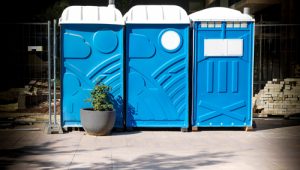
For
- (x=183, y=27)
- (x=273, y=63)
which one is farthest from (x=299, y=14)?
(x=183, y=27)

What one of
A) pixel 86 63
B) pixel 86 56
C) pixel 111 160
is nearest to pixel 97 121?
pixel 86 63

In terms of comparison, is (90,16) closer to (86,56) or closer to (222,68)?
(86,56)

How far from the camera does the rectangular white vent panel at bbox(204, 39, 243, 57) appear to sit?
10.2 m

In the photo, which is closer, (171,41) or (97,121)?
(97,121)

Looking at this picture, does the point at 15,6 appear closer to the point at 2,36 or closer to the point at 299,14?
the point at 2,36

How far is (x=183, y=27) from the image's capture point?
10156 mm

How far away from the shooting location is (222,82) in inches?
407

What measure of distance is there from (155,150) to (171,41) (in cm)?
289

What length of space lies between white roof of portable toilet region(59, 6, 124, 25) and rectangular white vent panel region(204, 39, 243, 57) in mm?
1980

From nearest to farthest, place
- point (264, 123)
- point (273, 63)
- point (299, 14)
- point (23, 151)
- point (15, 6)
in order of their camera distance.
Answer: point (23, 151) → point (264, 123) → point (15, 6) → point (273, 63) → point (299, 14)

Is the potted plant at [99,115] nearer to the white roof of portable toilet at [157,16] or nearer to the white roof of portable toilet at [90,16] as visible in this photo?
the white roof of portable toilet at [90,16]

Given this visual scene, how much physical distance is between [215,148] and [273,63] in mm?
7723

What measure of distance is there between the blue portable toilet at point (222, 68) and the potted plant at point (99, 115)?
1.97 meters

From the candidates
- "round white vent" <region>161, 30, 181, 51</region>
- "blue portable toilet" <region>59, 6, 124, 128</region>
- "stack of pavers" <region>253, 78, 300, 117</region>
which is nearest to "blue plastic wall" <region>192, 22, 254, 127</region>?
"round white vent" <region>161, 30, 181, 51</region>
